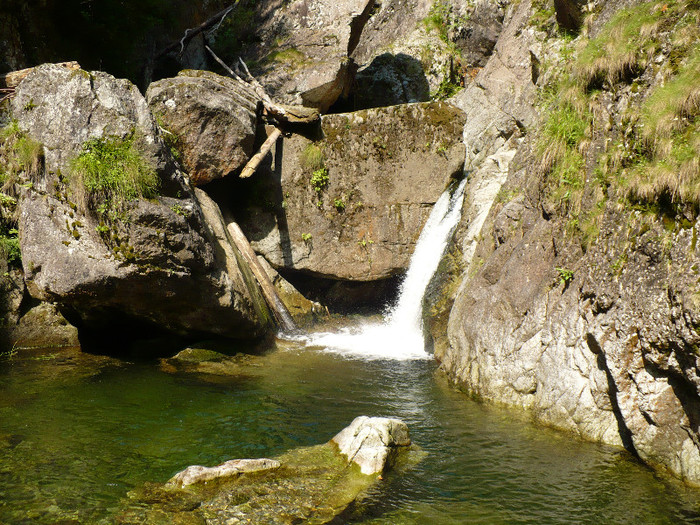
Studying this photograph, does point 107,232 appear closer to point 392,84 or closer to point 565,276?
point 565,276

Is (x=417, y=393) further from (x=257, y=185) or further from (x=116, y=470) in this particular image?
(x=257, y=185)

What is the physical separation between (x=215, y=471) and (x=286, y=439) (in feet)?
4.30

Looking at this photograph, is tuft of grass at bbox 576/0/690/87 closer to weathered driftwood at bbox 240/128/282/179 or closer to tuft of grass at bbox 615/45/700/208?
tuft of grass at bbox 615/45/700/208

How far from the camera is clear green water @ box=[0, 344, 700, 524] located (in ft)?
14.3

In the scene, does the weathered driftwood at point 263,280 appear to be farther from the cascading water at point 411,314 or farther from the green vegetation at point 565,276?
the green vegetation at point 565,276

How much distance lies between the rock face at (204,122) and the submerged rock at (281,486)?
7.87 m

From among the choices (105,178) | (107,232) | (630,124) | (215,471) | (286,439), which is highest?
(630,124)

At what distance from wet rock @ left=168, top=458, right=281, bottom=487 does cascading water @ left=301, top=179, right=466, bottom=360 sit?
5437mm

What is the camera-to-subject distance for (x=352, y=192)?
13555 millimetres

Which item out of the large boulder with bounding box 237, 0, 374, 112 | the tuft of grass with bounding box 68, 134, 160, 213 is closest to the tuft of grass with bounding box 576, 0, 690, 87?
the tuft of grass with bounding box 68, 134, 160, 213

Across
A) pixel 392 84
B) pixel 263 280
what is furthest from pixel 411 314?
pixel 392 84

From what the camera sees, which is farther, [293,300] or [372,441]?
[293,300]

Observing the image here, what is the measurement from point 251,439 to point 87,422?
6.36 feet

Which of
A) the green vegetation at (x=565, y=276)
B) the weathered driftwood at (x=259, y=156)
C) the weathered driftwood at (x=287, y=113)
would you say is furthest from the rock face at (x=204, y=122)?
the green vegetation at (x=565, y=276)
